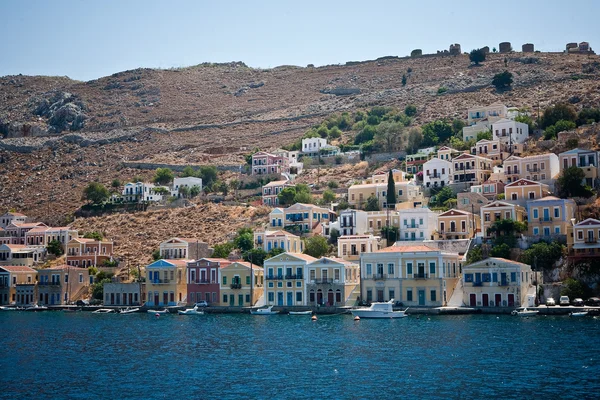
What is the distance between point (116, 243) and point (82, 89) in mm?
96626

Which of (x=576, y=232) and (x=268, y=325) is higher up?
(x=576, y=232)

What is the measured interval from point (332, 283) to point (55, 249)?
40384mm

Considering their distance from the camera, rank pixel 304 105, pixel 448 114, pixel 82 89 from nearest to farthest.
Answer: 1. pixel 448 114
2. pixel 304 105
3. pixel 82 89

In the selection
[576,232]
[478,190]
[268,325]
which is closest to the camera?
[268,325]

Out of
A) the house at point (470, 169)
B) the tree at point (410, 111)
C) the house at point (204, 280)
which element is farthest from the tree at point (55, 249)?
the tree at point (410, 111)

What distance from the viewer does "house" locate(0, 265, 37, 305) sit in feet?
297

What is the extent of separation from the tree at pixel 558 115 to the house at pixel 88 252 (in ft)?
174

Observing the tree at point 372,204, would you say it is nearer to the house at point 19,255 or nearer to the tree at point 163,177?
the tree at point 163,177

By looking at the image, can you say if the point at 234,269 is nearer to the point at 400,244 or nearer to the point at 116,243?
the point at 400,244

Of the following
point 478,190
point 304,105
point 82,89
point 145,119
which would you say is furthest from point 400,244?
point 82,89

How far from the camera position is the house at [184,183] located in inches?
4486

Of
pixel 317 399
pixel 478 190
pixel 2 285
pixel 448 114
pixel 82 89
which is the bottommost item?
pixel 317 399

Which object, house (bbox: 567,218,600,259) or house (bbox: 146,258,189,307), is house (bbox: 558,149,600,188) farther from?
house (bbox: 146,258,189,307)

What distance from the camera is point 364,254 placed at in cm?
7312
